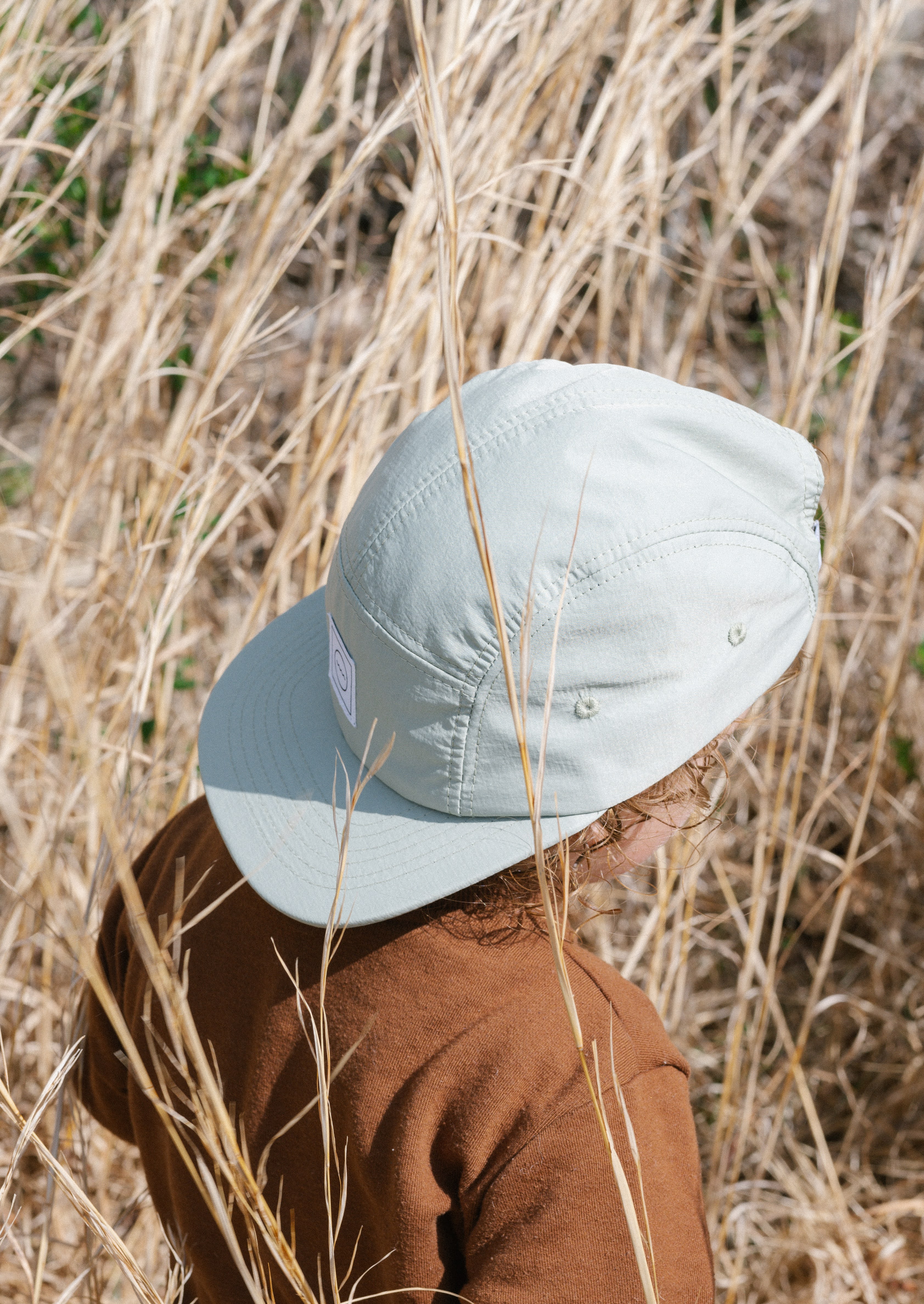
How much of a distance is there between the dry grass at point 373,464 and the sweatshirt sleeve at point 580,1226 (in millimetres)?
127

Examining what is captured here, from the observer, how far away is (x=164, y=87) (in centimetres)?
139

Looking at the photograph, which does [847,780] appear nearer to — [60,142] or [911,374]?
[911,374]

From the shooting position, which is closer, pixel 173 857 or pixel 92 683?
pixel 173 857

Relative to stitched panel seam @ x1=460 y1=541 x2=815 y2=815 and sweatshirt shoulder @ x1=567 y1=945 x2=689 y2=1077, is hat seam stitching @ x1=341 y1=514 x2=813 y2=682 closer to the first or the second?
stitched panel seam @ x1=460 y1=541 x2=815 y2=815

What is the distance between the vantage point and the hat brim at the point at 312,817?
2.13 ft

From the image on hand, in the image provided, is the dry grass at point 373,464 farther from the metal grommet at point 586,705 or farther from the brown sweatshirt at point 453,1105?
the metal grommet at point 586,705

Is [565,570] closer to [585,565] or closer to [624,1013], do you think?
[585,565]

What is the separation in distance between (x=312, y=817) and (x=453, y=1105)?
20 centimetres

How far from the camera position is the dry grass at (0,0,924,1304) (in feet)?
Result: 3.67

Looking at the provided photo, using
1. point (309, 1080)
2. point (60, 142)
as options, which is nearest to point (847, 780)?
point (309, 1080)

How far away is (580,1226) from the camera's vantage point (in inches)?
23.8

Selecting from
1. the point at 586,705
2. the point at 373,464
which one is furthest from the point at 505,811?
the point at 373,464

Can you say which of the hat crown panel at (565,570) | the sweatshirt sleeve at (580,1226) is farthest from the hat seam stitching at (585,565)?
the sweatshirt sleeve at (580,1226)

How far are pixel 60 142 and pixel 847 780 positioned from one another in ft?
5.89
